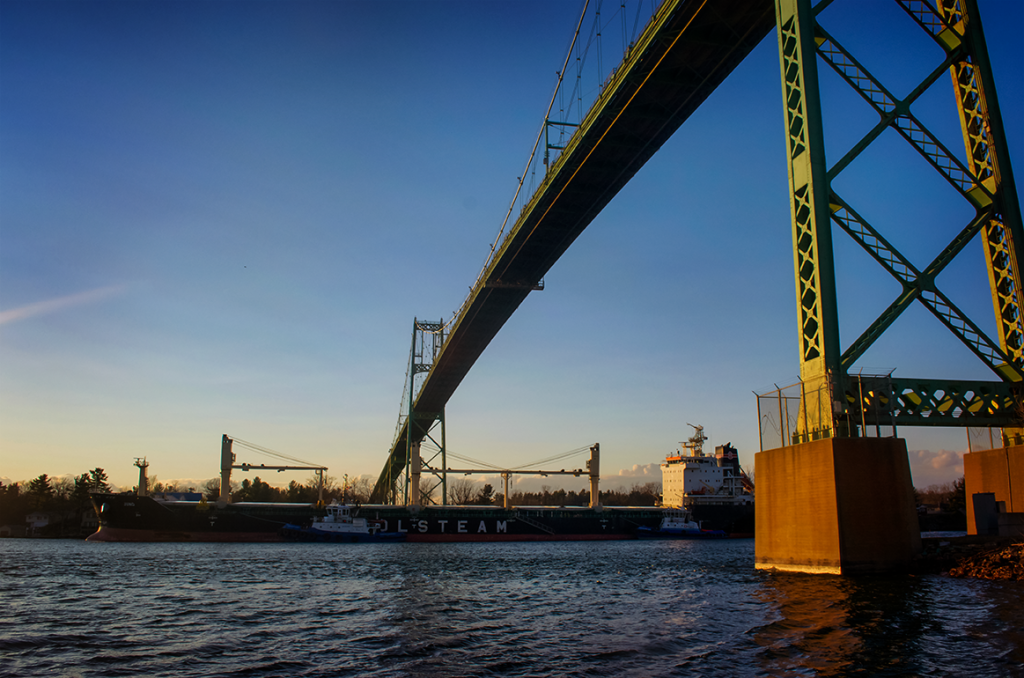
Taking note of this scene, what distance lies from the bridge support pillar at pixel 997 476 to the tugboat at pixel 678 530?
3337 centimetres

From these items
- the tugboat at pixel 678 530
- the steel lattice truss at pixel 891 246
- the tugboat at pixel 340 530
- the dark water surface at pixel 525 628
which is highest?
the steel lattice truss at pixel 891 246

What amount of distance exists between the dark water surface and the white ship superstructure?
38114mm

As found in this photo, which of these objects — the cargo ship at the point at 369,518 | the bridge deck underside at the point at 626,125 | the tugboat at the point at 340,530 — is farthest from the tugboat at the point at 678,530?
the bridge deck underside at the point at 626,125

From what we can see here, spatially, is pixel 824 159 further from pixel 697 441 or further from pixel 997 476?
pixel 697 441

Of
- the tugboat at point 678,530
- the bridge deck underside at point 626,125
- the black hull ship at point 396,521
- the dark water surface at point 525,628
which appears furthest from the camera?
the tugboat at point 678,530

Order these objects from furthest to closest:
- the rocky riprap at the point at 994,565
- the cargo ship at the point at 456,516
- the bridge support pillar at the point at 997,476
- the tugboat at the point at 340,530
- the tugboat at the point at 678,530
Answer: the tugboat at the point at 678,530 < the tugboat at the point at 340,530 < the cargo ship at the point at 456,516 < the bridge support pillar at the point at 997,476 < the rocky riprap at the point at 994,565

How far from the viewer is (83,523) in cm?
6875

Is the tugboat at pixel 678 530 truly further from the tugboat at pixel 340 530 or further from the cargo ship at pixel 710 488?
the tugboat at pixel 340 530

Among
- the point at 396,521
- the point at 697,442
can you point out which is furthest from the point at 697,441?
the point at 396,521

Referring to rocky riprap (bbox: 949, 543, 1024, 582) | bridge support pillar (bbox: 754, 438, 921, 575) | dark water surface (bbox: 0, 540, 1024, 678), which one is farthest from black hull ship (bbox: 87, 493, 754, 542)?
rocky riprap (bbox: 949, 543, 1024, 582)

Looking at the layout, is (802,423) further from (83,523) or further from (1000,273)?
(83,523)

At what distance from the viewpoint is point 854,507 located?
37.9 ft

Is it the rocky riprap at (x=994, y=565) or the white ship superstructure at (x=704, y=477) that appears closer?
the rocky riprap at (x=994, y=565)

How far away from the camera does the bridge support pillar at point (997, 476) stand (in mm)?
14633
